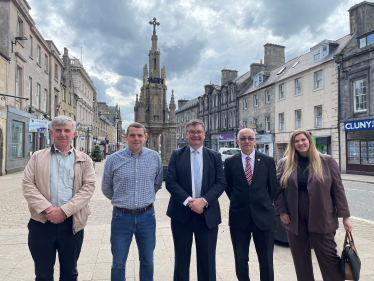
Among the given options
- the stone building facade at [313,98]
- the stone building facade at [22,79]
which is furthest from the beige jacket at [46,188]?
the stone building facade at [313,98]

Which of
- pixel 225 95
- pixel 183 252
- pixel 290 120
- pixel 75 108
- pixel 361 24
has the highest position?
pixel 361 24

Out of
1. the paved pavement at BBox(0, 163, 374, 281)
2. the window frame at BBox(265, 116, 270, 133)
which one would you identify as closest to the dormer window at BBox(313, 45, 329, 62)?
the window frame at BBox(265, 116, 270, 133)

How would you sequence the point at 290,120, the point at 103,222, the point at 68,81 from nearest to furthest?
the point at 103,222, the point at 290,120, the point at 68,81

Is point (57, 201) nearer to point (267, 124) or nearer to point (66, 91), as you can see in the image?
point (267, 124)

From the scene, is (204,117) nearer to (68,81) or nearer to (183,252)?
(68,81)

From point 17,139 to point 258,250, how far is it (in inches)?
776

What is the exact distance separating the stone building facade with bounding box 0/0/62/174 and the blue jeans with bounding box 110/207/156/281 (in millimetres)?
15212

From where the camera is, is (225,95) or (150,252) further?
(225,95)

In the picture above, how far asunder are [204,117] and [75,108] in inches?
803

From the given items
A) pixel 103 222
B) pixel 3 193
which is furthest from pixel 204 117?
pixel 103 222

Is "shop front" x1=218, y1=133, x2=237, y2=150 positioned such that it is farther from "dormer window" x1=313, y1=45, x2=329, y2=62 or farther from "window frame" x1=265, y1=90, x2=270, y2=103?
"dormer window" x1=313, y1=45, x2=329, y2=62

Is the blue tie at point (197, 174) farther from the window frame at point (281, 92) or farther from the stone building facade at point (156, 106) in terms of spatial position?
the window frame at point (281, 92)

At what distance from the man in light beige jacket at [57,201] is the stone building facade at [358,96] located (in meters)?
20.5

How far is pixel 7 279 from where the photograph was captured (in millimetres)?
3604
